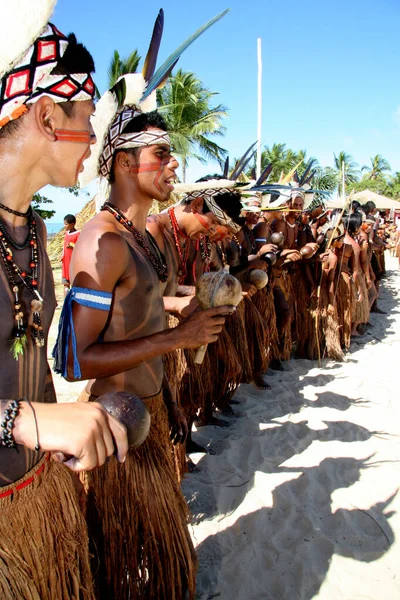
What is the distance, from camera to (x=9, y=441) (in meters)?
0.89

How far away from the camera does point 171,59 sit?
6.06ft

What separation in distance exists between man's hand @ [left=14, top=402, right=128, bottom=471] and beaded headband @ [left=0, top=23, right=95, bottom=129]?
0.72 meters

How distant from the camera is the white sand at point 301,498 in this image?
2.22 meters

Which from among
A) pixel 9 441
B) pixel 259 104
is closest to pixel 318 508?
pixel 9 441

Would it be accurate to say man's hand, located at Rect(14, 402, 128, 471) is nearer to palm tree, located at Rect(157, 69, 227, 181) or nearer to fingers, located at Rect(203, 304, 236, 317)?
fingers, located at Rect(203, 304, 236, 317)

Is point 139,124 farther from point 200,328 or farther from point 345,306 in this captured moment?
point 345,306

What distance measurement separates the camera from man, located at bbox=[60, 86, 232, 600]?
1.60 metres

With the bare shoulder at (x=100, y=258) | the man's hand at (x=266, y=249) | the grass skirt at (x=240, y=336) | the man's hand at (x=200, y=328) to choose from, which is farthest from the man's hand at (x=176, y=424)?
the man's hand at (x=266, y=249)

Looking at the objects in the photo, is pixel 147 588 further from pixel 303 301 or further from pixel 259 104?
pixel 259 104

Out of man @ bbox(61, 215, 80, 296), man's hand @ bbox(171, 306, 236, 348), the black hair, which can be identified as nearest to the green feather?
man's hand @ bbox(171, 306, 236, 348)

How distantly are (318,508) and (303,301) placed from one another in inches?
162

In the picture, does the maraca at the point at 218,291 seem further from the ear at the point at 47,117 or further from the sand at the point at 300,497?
the sand at the point at 300,497

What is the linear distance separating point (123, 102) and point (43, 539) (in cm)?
177

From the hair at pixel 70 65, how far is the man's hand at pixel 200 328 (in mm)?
862
